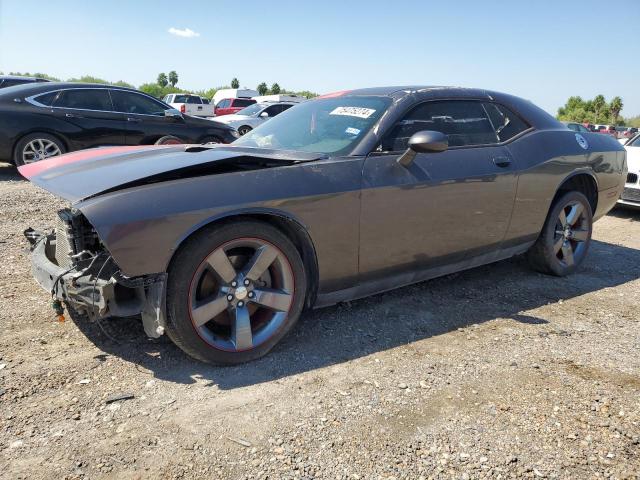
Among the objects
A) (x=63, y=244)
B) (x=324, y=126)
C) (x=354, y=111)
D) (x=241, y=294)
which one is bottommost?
(x=241, y=294)

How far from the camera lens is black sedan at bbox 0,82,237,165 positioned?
24.1 feet

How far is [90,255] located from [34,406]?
0.76 metres

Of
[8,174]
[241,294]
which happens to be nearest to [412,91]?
[241,294]

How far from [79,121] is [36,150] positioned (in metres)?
0.75

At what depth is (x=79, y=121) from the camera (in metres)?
7.72

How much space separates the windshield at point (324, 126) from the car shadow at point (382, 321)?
1154 mm

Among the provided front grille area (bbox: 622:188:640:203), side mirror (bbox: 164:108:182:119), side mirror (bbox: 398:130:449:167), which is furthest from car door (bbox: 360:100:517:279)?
side mirror (bbox: 164:108:182:119)

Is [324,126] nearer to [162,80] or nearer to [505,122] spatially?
[505,122]

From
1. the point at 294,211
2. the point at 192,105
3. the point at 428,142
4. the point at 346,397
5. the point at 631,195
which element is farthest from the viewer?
the point at 192,105

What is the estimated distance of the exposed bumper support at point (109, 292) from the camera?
8.07 feet

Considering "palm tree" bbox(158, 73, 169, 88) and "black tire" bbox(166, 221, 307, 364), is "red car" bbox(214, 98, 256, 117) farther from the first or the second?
"palm tree" bbox(158, 73, 169, 88)

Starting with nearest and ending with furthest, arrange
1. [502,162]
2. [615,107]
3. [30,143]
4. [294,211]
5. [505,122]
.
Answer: [294,211] < [502,162] < [505,122] < [30,143] < [615,107]

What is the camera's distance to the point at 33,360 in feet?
9.10

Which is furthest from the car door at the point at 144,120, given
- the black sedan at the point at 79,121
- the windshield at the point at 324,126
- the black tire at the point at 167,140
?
the windshield at the point at 324,126
